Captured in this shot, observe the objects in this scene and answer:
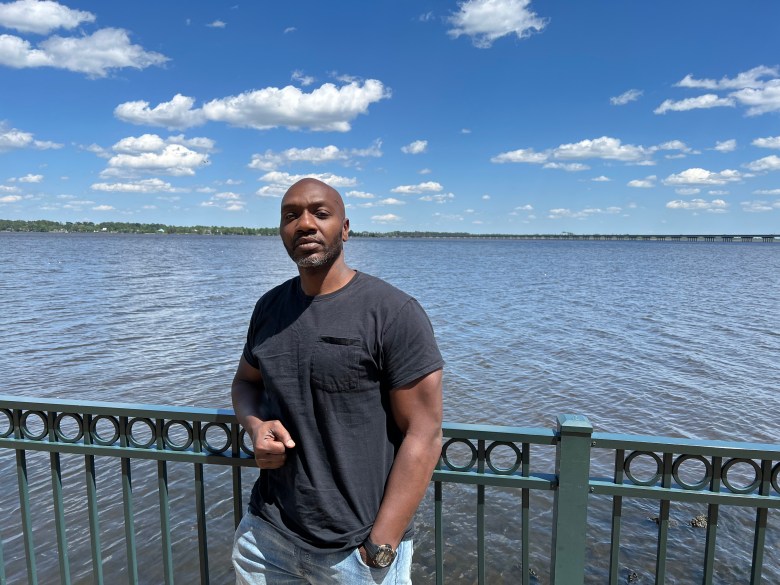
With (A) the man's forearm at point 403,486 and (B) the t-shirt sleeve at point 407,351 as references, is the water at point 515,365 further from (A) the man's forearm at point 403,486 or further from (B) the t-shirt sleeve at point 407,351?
(B) the t-shirt sleeve at point 407,351

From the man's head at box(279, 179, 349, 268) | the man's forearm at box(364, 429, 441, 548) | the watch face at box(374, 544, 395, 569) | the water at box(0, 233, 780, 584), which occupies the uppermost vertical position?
the man's head at box(279, 179, 349, 268)

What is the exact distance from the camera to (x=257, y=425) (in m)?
2.46

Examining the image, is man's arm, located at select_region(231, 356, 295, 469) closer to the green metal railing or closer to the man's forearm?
the green metal railing

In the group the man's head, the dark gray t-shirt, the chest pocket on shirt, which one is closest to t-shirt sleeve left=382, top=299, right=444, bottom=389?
the dark gray t-shirt

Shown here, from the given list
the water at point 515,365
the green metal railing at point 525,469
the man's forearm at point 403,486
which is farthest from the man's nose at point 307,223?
the water at point 515,365

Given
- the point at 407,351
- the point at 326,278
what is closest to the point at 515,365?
the point at 326,278

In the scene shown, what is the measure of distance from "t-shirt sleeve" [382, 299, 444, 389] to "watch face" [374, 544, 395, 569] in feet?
2.07

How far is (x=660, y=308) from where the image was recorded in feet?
100

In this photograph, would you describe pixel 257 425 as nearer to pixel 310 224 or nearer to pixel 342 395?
pixel 342 395

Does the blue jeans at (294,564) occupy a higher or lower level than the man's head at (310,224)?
lower

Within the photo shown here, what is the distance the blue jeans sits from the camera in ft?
7.48

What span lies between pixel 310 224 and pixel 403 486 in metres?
1.12

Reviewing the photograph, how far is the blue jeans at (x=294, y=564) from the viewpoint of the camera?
2.28m

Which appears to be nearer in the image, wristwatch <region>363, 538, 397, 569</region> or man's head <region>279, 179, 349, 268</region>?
wristwatch <region>363, 538, 397, 569</region>
